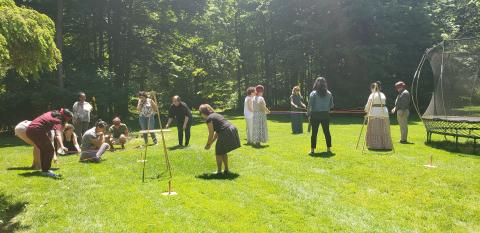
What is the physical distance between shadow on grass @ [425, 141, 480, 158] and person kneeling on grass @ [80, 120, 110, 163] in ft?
32.8

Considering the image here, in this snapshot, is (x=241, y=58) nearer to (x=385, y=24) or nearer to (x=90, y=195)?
(x=385, y=24)

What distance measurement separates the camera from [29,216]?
23.0 ft

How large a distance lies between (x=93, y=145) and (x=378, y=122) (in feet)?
26.6

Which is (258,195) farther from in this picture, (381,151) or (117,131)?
(117,131)

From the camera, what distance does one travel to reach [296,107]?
17.0 m

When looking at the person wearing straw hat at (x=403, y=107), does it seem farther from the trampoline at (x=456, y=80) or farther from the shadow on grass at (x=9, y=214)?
the shadow on grass at (x=9, y=214)

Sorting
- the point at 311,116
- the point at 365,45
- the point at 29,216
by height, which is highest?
the point at 365,45

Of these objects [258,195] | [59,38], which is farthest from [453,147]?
[59,38]

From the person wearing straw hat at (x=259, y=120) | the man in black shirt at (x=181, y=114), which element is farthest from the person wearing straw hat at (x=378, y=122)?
the man in black shirt at (x=181, y=114)

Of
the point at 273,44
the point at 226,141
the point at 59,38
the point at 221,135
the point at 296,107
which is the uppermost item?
the point at 273,44

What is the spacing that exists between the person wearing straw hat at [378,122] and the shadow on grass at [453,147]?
2.08 metres

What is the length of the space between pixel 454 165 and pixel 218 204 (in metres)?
6.30

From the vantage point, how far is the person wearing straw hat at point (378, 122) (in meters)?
12.7

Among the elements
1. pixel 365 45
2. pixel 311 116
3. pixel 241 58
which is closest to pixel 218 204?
pixel 311 116
